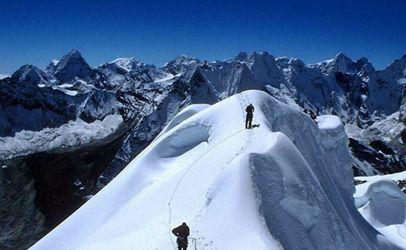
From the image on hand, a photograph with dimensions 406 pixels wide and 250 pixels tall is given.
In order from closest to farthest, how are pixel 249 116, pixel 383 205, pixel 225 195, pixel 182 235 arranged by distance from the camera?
pixel 182 235, pixel 225 195, pixel 249 116, pixel 383 205

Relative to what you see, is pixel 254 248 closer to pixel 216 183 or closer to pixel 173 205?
pixel 216 183

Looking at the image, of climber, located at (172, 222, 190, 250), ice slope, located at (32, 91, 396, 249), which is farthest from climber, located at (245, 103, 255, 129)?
climber, located at (172, 222, 190, 250)

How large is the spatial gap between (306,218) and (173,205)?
8949mm

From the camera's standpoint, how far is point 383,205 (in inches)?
2516

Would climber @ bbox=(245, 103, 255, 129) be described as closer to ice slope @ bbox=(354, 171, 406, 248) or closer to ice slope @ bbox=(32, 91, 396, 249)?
ice slope @ bbox=(32, 91, 396, 249)

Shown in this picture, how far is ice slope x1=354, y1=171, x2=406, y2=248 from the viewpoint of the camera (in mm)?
60297

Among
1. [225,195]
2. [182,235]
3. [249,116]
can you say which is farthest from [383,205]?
[182,235]

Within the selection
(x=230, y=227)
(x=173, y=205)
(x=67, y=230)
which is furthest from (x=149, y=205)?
(x=230, y=227)

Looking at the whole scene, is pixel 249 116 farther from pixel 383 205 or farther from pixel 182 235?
pixel 383 205

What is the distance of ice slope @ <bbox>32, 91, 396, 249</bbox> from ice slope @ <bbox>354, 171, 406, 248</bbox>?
12934 millimetres

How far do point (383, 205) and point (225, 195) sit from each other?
42.8m

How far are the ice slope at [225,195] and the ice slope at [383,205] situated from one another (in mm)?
12934

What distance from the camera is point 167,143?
45.9m

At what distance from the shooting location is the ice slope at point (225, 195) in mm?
26516
